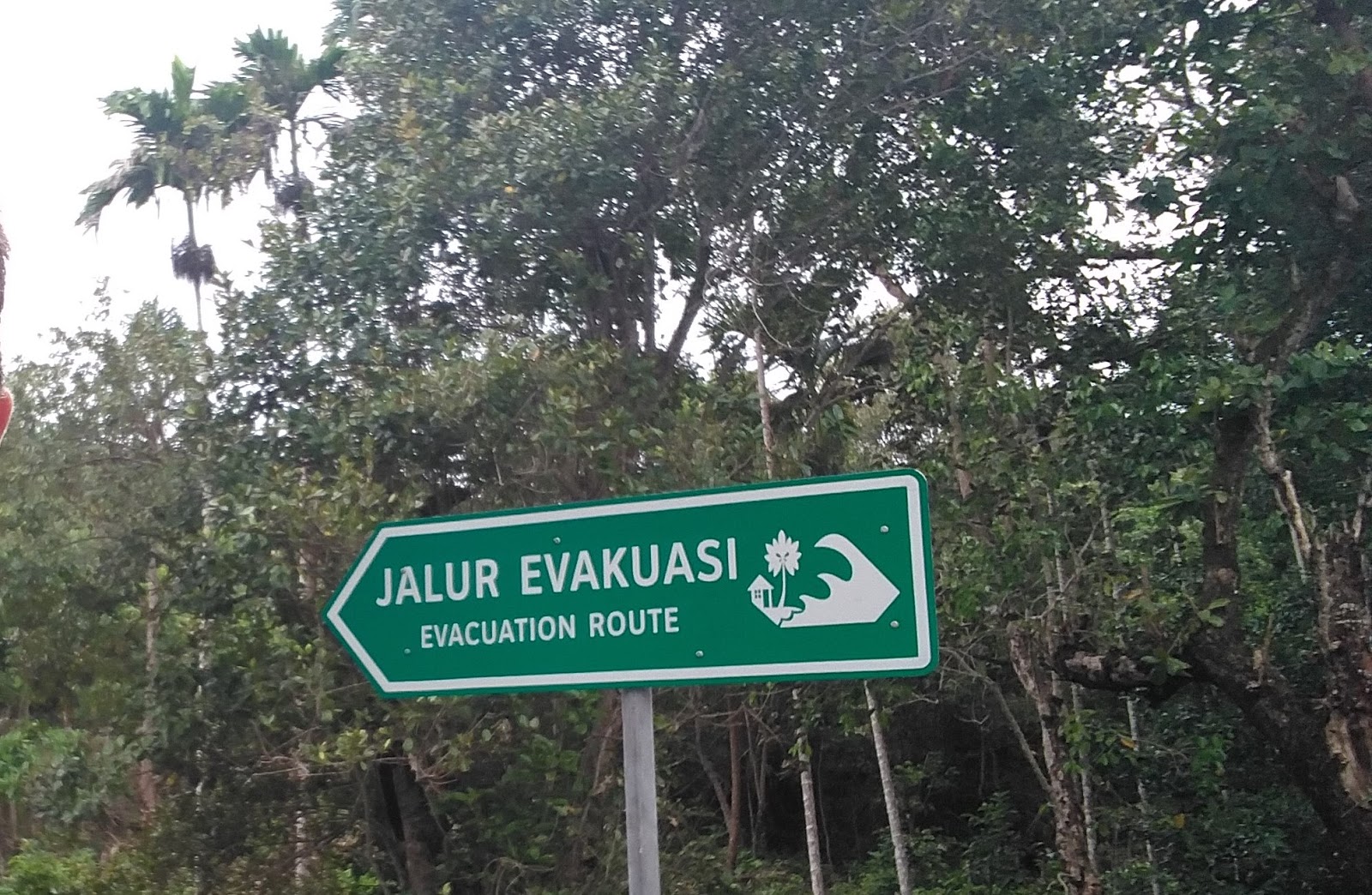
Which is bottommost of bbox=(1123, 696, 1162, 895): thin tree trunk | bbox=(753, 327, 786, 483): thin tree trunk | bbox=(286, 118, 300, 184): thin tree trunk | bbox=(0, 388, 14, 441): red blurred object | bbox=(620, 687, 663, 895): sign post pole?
bbox=(1123, 696, 1162, 895): thin tree trunk

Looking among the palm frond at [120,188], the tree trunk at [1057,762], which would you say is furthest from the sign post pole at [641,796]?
the palm frond at [120,188]

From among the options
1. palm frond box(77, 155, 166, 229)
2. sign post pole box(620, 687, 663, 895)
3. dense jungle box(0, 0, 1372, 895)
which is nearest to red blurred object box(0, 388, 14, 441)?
sign post pole box(620, 687, 663, 895)

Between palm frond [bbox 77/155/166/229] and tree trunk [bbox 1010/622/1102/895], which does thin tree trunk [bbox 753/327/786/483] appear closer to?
tree trunk [bbox 1010/622/1102/895]

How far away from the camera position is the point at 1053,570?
6973 mm

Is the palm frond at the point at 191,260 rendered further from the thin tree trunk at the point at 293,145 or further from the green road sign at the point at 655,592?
the green road sign at the point at 655,592

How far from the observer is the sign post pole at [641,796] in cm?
189

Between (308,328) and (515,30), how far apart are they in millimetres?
2491

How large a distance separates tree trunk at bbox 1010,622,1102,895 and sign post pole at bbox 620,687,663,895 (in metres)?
5.50

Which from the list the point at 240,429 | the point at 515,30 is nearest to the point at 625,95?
the point at 515,30

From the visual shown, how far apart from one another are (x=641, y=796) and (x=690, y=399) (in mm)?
4862

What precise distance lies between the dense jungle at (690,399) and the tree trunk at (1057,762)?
35 mm

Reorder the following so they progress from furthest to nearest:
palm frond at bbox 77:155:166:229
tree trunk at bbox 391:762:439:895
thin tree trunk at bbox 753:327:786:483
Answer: palm frond at bbox 77:155:166:229 → thin tree trunk at bbox 753:327:786:483 → tree trunk at bbox 391:762:439:895

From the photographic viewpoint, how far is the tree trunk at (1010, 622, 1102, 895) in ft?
23.7

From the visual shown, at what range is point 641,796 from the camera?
1.93m
